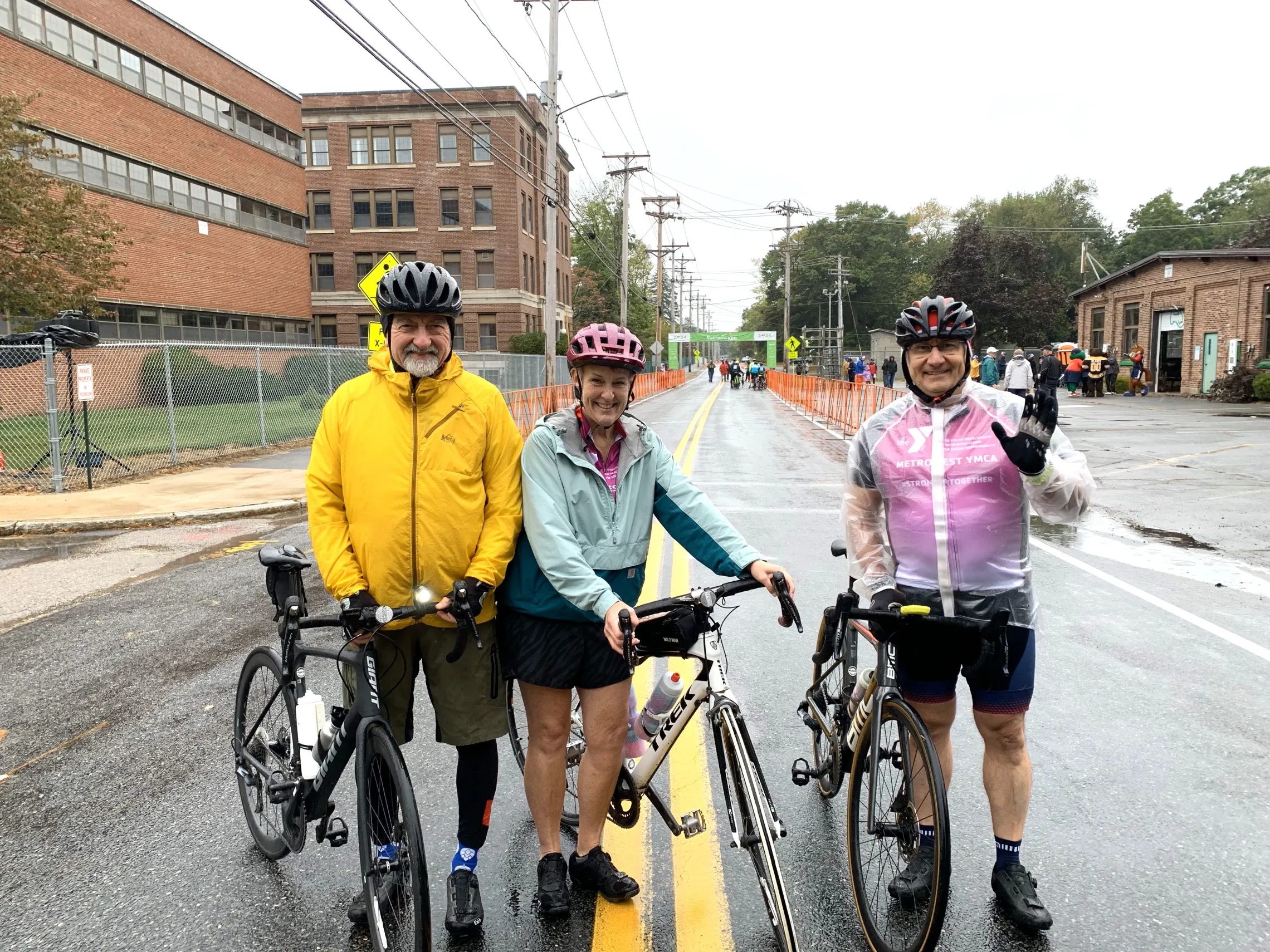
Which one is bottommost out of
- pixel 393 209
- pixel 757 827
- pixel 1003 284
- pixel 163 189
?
pixel 757 827

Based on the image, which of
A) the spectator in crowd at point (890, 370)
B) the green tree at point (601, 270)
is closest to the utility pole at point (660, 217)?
the green tree at point (601, 270)

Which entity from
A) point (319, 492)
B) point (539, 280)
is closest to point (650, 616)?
point (319, 492)

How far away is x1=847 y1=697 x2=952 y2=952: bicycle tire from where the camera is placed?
2730 millimetres

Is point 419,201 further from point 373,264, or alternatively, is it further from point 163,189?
point 163,189

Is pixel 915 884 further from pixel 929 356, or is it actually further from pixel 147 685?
pixel 147 685

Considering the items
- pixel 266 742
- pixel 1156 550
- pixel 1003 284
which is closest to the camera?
pixel 266 742

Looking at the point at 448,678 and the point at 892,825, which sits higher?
the point at 448,678

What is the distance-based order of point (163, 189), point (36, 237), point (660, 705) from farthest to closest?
point (163, 189), point (36, 237), point (660, 705)

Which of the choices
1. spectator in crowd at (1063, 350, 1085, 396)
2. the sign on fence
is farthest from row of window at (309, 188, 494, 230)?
the sign on fence

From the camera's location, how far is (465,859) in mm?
3020

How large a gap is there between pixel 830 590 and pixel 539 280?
53.1 meters

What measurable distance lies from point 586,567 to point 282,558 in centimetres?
103

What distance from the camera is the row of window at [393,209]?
5138 centimetres

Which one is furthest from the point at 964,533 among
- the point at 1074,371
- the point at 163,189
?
the point at 1074,371
